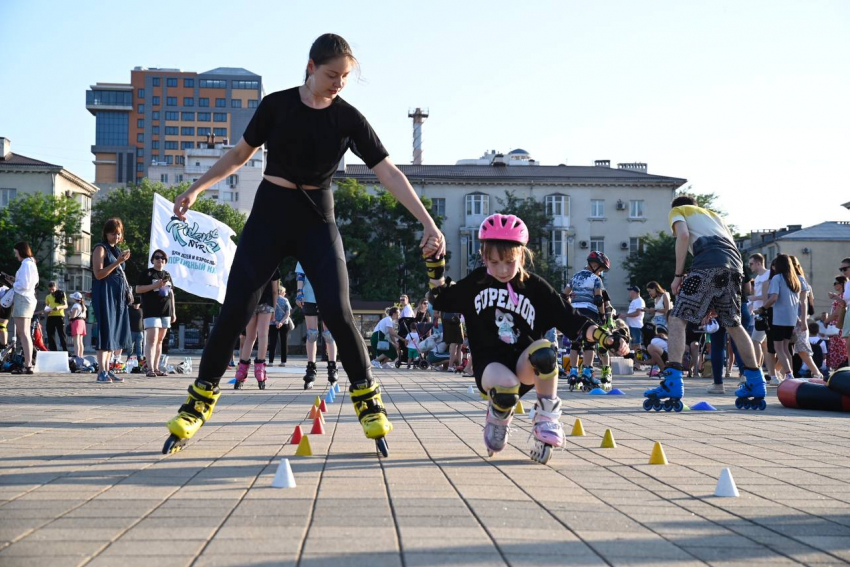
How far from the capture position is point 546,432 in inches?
214

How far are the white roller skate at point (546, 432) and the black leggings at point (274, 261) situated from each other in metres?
1.05

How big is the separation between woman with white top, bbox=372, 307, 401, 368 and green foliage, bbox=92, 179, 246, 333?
43.3 m

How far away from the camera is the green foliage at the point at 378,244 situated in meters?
69.6

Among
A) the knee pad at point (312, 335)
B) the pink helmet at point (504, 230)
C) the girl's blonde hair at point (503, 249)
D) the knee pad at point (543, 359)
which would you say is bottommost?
the knee pad at point (543, 359)

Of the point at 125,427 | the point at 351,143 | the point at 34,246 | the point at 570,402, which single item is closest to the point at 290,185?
the point at 351,143

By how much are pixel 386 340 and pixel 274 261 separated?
2193 centimetres

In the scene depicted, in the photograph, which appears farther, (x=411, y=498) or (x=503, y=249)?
(x=503, y=249)

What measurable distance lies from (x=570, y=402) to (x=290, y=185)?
6029 millimetres

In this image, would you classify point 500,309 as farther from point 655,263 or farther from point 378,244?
point 378,244

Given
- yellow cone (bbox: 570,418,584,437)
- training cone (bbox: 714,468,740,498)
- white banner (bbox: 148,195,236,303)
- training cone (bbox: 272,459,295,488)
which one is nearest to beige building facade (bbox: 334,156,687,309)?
white banner (bbox: 148,195,236,303)

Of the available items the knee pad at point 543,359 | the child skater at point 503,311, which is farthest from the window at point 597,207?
the knee pad at point 543,359

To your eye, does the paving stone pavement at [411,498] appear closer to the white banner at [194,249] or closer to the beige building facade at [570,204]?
the white banner at [194,249]

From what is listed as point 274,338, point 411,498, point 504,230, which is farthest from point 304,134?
point 274,338

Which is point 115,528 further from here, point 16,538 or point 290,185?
point 290,185
